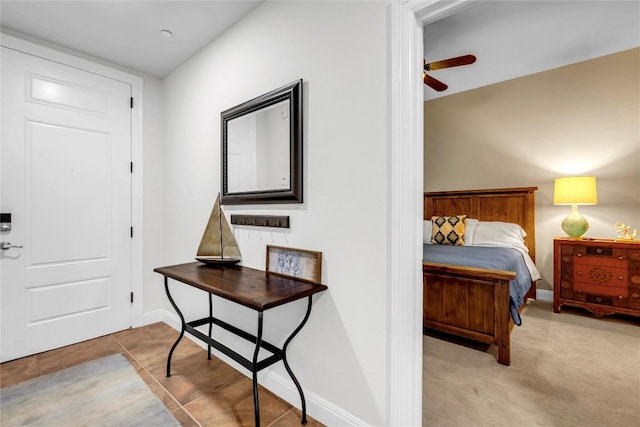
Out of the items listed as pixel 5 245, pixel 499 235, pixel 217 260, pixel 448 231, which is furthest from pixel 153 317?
Result: pixel 499 235

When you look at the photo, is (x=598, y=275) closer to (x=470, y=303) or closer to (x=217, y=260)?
(x=470, y=303)

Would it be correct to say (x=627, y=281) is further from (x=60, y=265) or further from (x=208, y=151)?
(x=60, y=265)

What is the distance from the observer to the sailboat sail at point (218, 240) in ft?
6.93

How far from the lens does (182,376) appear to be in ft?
6.67

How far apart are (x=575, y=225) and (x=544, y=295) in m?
1.04

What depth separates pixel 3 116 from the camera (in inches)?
87.2

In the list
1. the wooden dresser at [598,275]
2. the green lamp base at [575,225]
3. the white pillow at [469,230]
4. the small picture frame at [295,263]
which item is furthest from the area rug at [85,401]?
the green lamp base at [575,225]

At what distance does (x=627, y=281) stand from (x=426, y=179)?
263 centimetres

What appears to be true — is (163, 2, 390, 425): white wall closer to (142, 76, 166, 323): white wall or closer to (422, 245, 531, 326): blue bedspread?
(142, 76, 166, 323): white wall

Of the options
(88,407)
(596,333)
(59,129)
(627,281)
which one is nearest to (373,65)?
(88,407)

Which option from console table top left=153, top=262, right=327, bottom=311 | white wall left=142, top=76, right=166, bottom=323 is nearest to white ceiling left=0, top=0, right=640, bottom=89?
white wall left=142, top=76, right=166, bottom=323

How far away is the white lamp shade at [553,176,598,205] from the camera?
10.5 ft

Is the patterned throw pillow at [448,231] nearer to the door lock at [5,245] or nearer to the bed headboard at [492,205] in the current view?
the bed headboard at [492,205]

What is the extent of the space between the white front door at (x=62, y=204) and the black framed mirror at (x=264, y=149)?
1.31 metres
